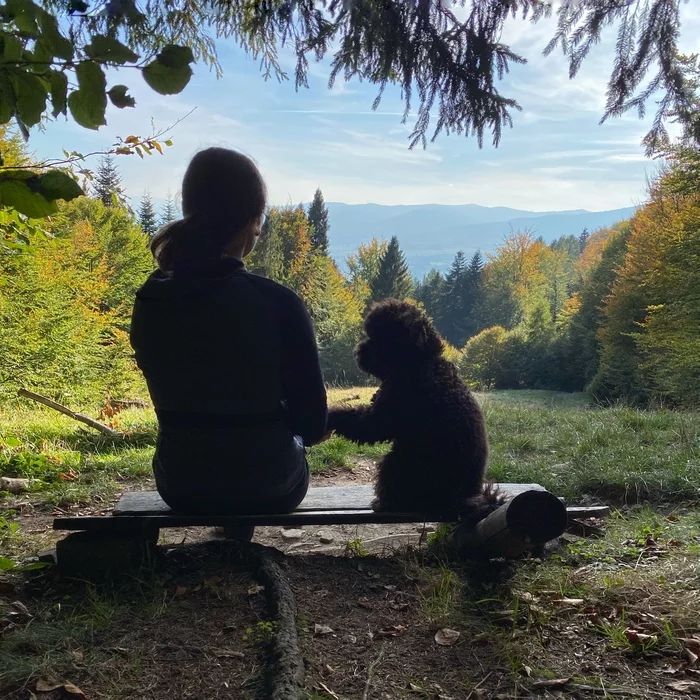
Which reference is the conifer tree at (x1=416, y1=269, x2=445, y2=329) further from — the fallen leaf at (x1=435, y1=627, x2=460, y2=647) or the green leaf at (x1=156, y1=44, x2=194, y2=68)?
the green leaf at (x1=156, y1=44, x2=194, y2=68)

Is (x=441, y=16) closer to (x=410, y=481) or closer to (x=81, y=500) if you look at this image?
(x=410, y=481)

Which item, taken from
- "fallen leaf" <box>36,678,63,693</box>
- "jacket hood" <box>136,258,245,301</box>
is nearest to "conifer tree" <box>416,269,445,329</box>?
"jacket hood" <box>136,258,245,301</box>

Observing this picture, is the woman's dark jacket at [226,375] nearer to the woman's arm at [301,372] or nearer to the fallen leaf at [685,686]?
the woman's arm at [301,372]

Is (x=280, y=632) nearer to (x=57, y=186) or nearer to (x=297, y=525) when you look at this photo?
(x=297, y=525)

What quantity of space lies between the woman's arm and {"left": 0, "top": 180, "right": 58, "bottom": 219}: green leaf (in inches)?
51.4

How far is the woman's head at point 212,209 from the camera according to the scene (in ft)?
8.02

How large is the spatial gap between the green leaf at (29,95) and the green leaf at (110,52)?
0.16 metres

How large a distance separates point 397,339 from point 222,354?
99 centimetres

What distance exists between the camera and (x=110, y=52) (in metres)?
1.11

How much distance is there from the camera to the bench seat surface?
263 centimetres

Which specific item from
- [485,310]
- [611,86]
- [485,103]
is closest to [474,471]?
[485,103]

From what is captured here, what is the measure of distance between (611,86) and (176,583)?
4087mm

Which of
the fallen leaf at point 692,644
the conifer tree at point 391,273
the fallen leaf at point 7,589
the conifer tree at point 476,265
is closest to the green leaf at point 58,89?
the fallen leaf at point 7,589

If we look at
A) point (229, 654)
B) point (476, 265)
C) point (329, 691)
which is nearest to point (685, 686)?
point (329, 691)
